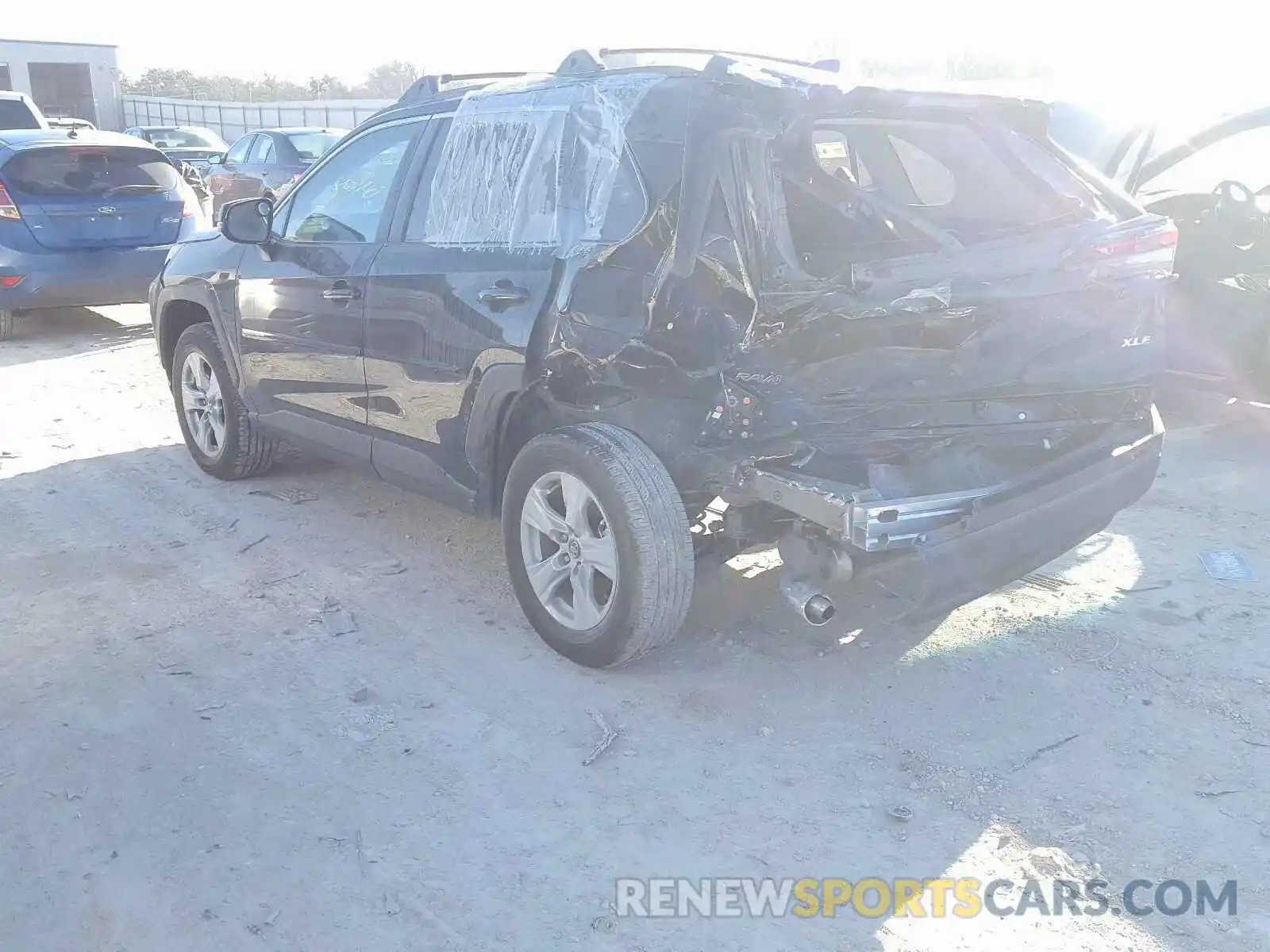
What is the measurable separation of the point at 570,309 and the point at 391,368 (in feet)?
3.55

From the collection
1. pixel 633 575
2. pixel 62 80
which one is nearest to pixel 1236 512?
pixel 633 575

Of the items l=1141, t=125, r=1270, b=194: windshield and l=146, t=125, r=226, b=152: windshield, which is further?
l=146, t=125, r=226, b=152: windshield

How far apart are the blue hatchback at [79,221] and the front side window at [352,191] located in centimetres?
492

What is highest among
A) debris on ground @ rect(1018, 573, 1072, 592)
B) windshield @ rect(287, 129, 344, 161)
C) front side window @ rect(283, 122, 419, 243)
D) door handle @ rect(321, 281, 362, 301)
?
front side window @ rect(283, 122, 419, 243)

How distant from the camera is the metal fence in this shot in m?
31.9

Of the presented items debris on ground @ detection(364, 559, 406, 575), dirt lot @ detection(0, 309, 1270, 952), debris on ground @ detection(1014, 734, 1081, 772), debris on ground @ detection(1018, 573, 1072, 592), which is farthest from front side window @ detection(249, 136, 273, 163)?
debris on ground @ detection(1014, 734, 1081, 772)

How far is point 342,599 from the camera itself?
14.7ft

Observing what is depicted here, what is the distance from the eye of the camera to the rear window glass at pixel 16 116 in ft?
49.0

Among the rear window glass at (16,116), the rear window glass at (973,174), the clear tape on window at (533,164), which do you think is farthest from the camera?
the rear window glass at (16,116)

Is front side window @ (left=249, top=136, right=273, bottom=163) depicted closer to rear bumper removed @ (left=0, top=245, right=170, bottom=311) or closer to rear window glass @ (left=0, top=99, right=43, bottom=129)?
rear window glass @ (left=0, top=99, right=43, bottom=129)

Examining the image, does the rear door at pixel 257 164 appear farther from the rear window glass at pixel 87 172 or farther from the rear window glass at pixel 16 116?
the rear window glass at pixel 87 172

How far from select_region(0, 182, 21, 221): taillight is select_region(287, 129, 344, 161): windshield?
828 centimetres

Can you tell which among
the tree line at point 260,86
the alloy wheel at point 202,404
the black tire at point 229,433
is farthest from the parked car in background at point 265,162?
the tree line at point 260,86

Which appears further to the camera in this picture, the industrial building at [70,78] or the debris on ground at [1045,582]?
the industrial building at [70,78]
